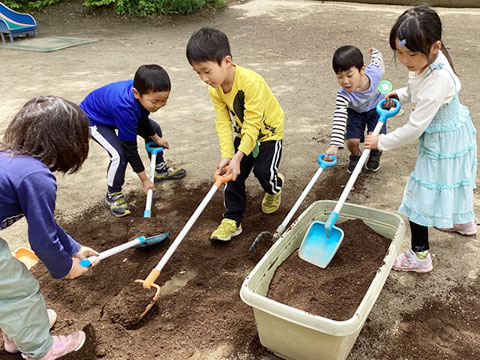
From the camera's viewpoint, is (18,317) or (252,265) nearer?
(18,317)

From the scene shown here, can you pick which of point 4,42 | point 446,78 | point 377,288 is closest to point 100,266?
point 377,288

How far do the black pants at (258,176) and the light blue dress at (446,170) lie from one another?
90cm

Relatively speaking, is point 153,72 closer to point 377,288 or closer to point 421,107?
point 421,107

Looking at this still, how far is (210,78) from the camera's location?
93.4 inches

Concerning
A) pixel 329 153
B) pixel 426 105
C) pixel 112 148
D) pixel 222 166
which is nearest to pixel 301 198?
pixel 329 153

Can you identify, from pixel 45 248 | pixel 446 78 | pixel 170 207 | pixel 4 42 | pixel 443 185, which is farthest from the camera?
pixel 4 42

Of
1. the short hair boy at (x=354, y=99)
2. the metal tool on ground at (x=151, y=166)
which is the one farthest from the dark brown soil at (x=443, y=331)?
the metal tool on ground at (x=151, y=166)

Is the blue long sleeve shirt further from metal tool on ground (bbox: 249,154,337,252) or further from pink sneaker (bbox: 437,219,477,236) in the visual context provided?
pink sneaker (bbox: 437,219,477,236)

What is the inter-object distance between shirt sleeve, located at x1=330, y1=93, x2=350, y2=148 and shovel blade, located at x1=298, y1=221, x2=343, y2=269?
834 millimetres

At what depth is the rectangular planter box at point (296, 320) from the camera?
1545mm

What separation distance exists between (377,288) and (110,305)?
4.35 feet

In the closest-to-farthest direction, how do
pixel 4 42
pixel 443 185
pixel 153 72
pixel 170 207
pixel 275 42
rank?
1. pixel 443 185
2. pixel 153 72
3. pixel 170 207
4. pixel 275 42
5. pixel 4 42

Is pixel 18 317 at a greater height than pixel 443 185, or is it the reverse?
pixel 443 185

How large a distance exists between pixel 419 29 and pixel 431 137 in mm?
547
